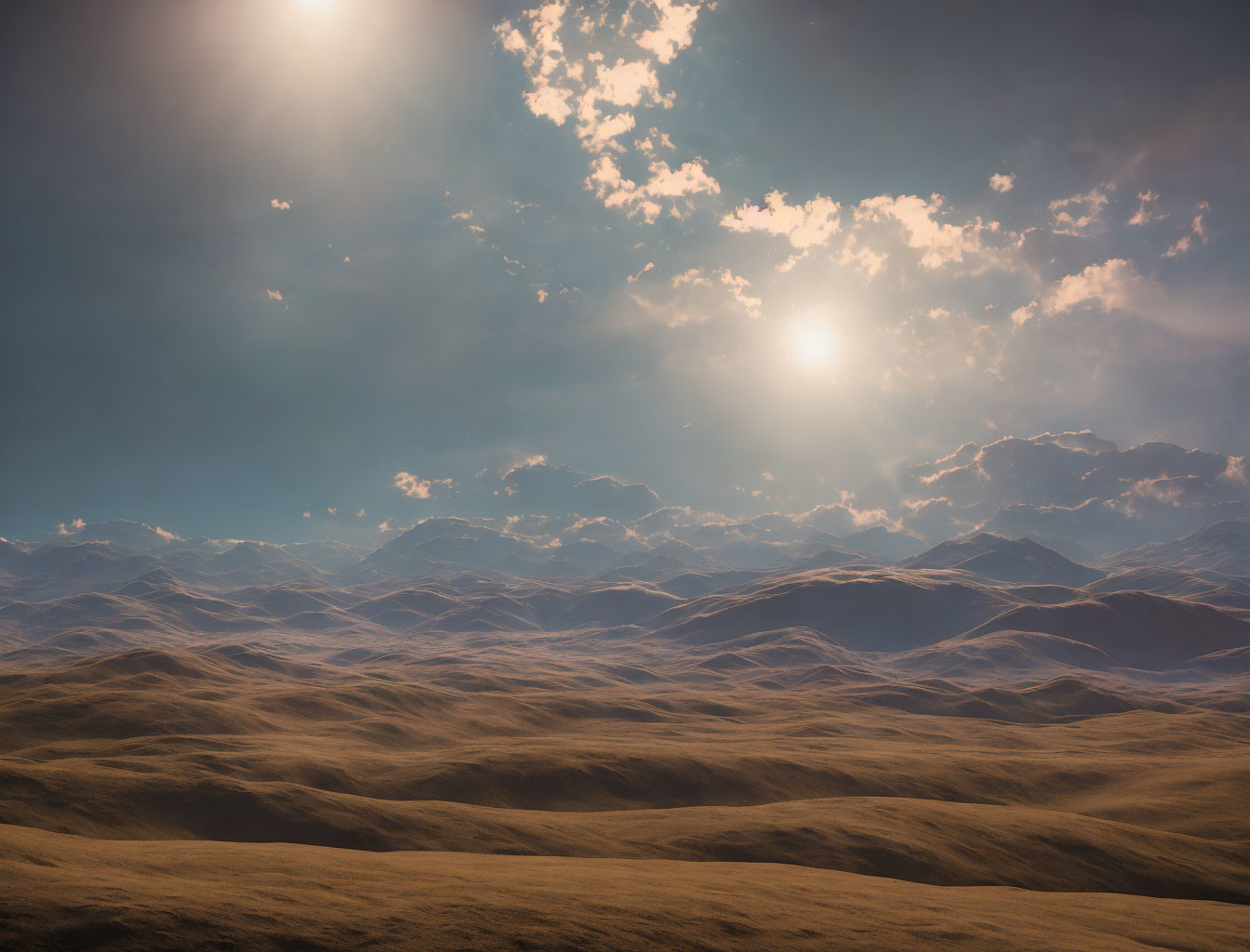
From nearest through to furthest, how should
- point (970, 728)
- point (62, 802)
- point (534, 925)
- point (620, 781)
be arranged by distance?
1. point (534, 925)
2. point (62, 802)
3. point (620, 781)
4. point (970, 728)

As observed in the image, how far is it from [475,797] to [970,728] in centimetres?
15046

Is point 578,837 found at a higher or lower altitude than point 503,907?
higher

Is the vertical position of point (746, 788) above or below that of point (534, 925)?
above

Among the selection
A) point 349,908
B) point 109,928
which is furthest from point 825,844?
point 109,928

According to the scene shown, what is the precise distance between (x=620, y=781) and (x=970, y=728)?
132 metres

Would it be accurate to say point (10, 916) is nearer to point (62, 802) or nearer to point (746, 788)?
point (62, 802)

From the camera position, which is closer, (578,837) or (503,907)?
(503,907)

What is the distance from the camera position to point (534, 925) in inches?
1300

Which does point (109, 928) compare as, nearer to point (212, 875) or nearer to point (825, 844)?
point (212, 875)

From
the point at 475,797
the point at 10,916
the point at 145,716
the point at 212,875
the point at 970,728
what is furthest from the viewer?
the point at 970,728

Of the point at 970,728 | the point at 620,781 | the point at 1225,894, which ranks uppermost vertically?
the point at 970,728

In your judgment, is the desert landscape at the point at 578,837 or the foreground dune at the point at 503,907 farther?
the desert landscape at the point at 578,837

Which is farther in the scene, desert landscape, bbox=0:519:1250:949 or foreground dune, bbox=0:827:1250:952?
desert landscape, bbox=0:519:1250:949

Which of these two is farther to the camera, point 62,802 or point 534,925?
point 62,802
